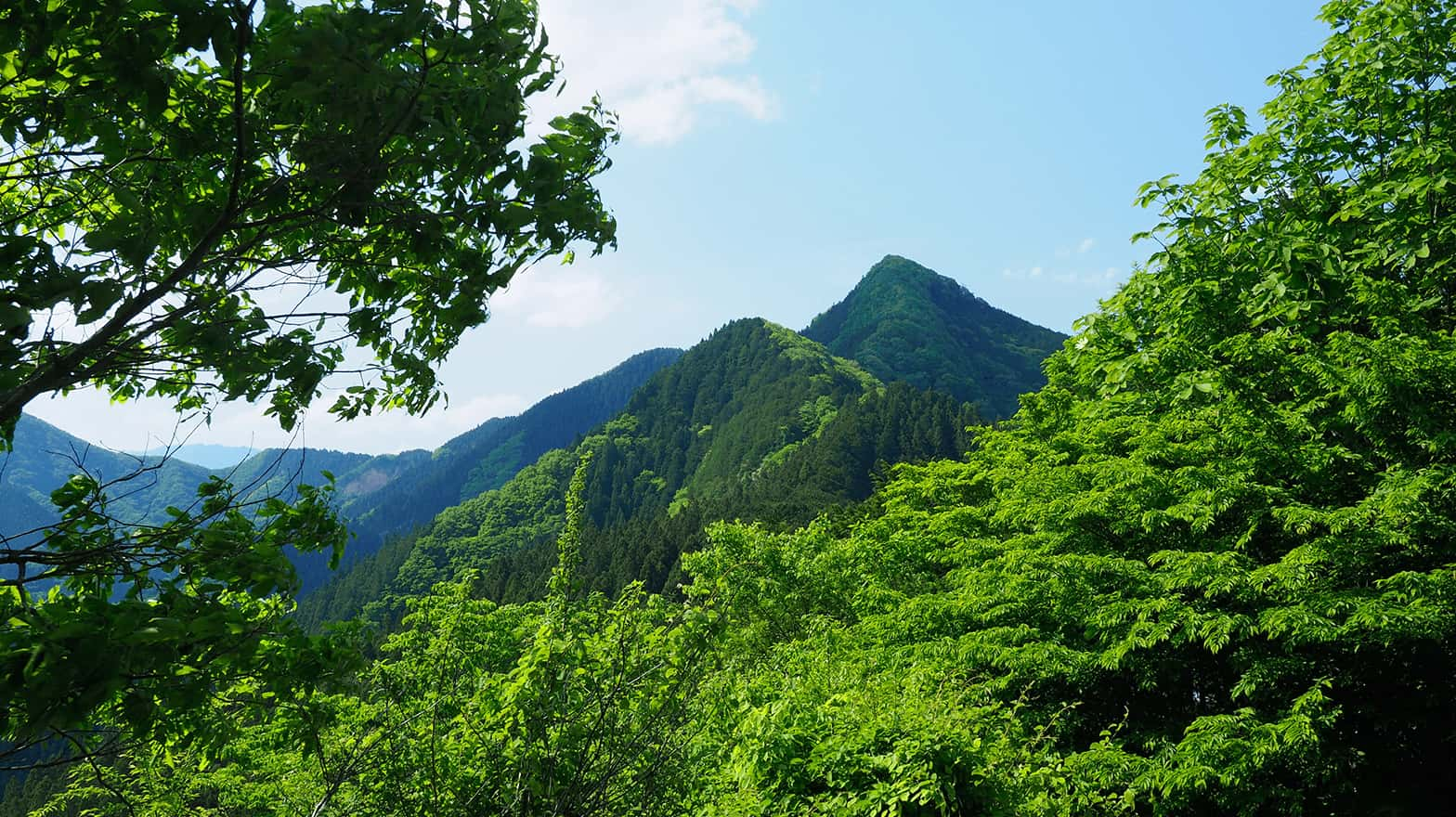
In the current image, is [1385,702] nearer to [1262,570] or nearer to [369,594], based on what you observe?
[1262,570]

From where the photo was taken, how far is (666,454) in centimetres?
15925

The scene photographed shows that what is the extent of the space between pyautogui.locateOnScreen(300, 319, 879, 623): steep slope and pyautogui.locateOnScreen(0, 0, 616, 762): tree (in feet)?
374

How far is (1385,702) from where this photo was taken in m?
9.95

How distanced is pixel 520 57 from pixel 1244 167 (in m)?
11.4

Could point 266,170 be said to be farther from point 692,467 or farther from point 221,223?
point 692,467

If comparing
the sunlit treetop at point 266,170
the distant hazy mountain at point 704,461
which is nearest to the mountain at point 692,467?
the distant hazy mountain at point 704,461

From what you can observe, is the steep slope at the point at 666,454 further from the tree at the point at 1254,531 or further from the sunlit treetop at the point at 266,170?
the sunlit treetop at the point at 266,170

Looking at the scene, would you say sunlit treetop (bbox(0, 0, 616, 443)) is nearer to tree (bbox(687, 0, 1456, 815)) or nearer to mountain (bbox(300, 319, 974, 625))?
tree (bbox(687, 0, 1456, 815))

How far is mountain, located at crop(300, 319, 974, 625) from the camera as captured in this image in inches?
3583

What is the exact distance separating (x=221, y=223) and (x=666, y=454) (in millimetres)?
157171

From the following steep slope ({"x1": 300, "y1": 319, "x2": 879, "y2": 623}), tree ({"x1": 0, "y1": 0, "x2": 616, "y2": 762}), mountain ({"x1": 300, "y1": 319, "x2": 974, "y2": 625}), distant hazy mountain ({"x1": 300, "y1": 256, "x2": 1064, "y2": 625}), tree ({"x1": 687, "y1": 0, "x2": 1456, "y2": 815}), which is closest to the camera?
tree ({"x1": 0, "y1": 0, "x2": 616, "y2": 762})

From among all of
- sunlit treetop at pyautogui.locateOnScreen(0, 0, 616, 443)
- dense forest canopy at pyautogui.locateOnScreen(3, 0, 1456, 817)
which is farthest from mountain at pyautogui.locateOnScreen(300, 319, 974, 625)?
sunlit treetop at pyautogui.locateOnScreen(0, 0, 616, 443)

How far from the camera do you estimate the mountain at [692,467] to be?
91.0m

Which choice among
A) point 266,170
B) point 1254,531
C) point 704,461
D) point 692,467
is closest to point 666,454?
point 692,467
